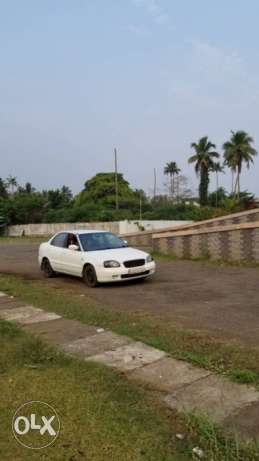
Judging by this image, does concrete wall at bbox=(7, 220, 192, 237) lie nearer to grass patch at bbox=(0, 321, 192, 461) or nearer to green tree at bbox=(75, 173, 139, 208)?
green tree at bbox=(75, 173, 139, 208)

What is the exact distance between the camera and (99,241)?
36.3 feet

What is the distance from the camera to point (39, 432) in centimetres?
316

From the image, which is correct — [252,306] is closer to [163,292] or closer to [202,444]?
[163,292]

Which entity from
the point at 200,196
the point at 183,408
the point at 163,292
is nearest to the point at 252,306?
the point at 163,292

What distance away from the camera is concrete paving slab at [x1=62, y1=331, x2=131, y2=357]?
4.99m

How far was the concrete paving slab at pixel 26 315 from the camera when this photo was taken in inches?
261

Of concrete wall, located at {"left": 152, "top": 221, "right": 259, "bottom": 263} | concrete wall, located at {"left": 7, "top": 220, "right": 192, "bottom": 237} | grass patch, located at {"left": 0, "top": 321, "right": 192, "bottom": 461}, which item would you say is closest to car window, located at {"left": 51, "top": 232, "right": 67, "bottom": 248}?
concrete wall, located at {"left": 152, "top": 221, "right": 259, "bottom": 263}

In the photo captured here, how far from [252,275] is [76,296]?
495 cm

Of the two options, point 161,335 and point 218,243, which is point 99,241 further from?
point 161,335

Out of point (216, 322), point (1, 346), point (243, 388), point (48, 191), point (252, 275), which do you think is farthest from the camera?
point (48, 191)

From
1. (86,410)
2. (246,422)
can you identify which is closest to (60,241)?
(86,410)

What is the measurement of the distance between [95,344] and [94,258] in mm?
4884

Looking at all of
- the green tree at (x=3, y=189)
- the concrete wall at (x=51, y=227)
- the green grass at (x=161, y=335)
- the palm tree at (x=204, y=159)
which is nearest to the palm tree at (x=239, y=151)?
the palm tree at (x=204, y=159)

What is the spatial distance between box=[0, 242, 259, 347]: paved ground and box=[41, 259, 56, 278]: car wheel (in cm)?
29
